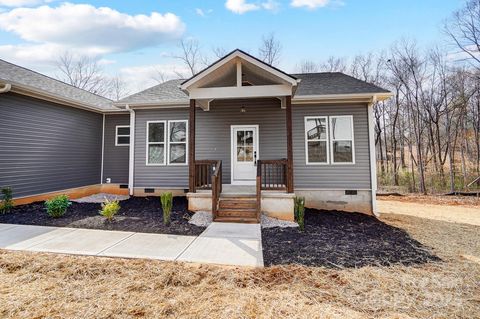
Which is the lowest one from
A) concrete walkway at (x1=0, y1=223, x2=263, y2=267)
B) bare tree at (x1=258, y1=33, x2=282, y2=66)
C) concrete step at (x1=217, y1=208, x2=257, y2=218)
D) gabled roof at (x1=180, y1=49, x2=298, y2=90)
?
concrete walkway at (x1=0, y1=223, x2=263, y2=267)

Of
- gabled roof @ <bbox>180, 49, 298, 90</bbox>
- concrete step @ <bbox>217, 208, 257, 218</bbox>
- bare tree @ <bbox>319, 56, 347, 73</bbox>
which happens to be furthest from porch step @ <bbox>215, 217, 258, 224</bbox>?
bare tree @ <bbox>319, 56, 347, 73</bbox>

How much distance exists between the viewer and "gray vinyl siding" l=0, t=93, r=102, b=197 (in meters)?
6.70

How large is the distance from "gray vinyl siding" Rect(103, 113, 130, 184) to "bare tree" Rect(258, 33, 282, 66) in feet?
43.0

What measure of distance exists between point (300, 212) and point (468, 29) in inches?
585

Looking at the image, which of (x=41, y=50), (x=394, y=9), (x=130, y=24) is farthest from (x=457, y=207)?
(x=41, y=50)

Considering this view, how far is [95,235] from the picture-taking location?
15.3 feet

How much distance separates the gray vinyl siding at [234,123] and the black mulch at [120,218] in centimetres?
212

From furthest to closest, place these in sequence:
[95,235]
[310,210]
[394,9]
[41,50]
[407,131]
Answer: [41,50]
[407,131]
[394,9]
[310,210]
[95,235]

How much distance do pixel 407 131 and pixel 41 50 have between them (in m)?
30.8

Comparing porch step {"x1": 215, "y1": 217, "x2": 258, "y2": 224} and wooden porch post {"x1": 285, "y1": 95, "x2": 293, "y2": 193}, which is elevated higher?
wooden porch post {"x1": 285, "y1": 95, "x2": 293, "y2": 193}

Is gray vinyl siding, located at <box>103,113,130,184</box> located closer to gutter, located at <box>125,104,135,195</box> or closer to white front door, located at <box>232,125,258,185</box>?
gutter, located at <box>125,104,135,195</box>

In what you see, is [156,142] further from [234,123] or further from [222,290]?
[222,290]

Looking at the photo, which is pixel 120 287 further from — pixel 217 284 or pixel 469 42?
pixel 469 42

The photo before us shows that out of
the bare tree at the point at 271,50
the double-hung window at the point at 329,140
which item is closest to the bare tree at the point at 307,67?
the bare tree at the point at 271,50
